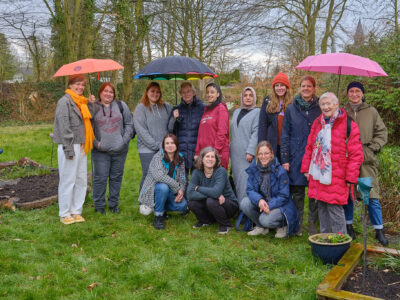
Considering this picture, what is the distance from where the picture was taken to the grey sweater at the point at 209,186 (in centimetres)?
468

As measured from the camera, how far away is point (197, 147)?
5.07 metres

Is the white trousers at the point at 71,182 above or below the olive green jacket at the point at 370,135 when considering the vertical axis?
below

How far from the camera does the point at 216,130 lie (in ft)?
16.1

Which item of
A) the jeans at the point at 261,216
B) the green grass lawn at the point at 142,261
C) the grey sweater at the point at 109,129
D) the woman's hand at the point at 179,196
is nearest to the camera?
the green grass lawn at the point at 142,261

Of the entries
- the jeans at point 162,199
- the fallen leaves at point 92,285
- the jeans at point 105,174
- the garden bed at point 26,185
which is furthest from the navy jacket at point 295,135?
the garden bed at point 26,185

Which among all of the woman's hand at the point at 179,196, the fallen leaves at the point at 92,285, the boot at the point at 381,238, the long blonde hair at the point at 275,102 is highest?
the long blonde hair at the point at 275,102

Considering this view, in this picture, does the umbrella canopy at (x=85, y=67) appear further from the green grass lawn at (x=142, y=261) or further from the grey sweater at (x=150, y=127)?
the green grass lawn at (x=142, y=261)

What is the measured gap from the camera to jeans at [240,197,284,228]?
438 centimetres

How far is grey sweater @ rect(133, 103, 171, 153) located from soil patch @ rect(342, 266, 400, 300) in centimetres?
299

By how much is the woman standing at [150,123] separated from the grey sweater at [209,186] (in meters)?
0.76

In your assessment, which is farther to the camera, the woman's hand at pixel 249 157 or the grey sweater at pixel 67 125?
the woman's hand at pixel 249 157

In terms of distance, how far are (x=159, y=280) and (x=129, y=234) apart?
4.22ft

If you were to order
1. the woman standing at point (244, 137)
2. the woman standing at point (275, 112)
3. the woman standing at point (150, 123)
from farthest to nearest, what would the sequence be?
the woman standing at point (150, 123) → the woman standing at point (244, 137) → the woman standing at point (275, 112)

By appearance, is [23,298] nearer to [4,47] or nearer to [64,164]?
[64,164]
